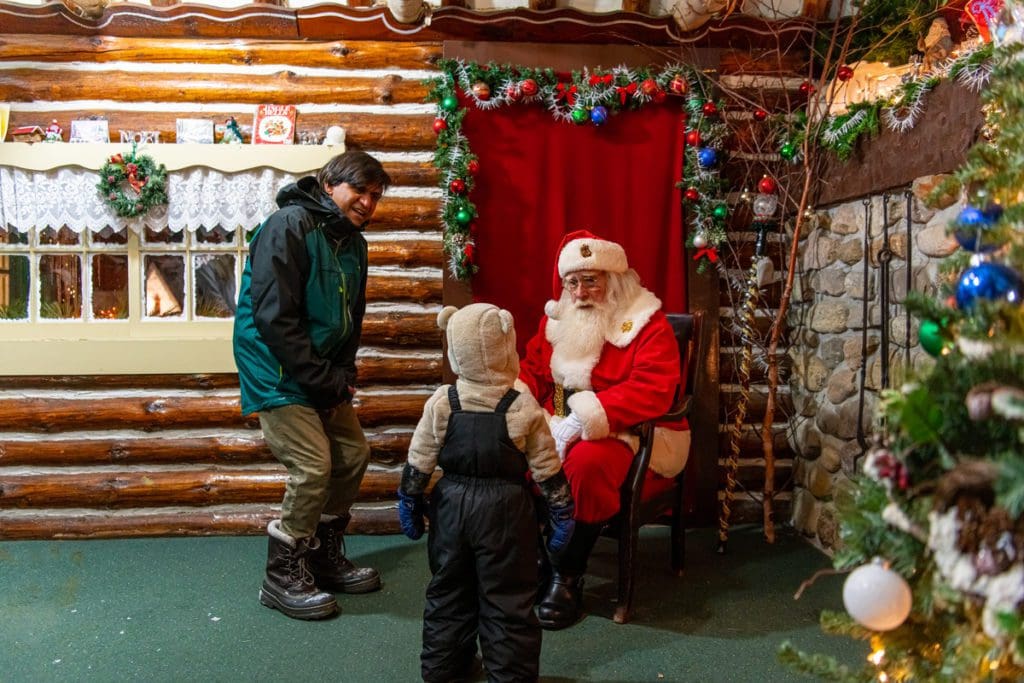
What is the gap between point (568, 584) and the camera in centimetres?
333

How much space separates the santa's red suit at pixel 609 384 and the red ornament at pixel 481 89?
107 cm

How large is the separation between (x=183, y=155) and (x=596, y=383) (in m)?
2.58

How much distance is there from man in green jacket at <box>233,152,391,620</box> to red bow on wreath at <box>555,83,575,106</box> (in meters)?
1.46

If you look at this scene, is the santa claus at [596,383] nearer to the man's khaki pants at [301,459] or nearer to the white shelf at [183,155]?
the man's khaki pants at [301,459]

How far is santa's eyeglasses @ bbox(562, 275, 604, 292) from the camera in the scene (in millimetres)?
3711

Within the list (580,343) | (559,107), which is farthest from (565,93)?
(580,343)

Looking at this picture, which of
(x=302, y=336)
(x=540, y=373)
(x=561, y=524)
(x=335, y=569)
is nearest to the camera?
(x=561, y=524)

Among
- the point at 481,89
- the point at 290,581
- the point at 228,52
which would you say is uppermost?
the point at 228,52

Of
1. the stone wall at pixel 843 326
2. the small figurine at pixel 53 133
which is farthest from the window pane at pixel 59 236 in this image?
the stone wall at pixel 843 326

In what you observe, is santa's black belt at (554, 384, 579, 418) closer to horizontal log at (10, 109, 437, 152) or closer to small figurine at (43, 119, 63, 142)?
horizontal log at (10, 109, 437, 152)

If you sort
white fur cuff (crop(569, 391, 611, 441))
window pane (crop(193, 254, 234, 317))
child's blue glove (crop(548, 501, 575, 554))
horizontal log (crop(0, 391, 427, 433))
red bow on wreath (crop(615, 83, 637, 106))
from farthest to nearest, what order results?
1. window pane (crop(193, 254, 234, 317))
2. horizontal log (crop(0, 391, 427, 433))
3. red bow on wreath (crop(615, 83, 637, 106))
4. white fur cuff (crop(569, 391, 611, 441))
5. child's blue glove (crop(548, 501, 575, 554))

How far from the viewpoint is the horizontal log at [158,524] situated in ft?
14.5

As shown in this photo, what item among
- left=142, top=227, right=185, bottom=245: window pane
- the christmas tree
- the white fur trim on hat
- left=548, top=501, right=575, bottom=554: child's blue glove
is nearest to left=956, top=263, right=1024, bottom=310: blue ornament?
the christmas tree

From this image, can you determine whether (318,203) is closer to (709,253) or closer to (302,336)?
(302,336)
